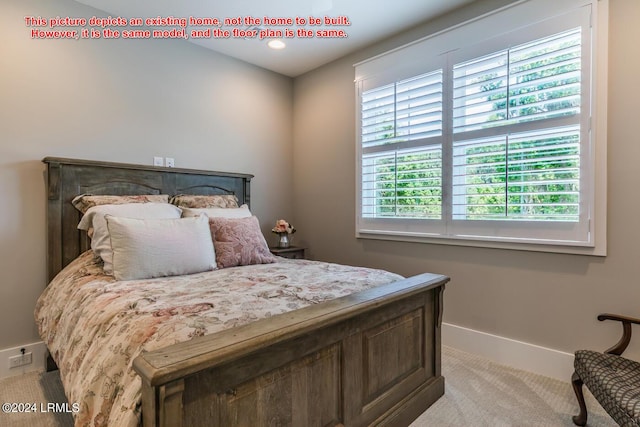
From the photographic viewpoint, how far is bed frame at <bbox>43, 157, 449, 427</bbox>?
949 millimetres

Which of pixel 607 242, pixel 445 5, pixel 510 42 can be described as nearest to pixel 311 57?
pixel 445 5

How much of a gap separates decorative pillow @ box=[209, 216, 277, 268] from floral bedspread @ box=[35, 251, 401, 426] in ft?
0.41

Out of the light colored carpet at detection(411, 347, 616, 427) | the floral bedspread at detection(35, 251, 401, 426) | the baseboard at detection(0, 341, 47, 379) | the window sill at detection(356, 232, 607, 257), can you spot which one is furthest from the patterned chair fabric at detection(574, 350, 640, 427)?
the baseboard at detection(0, 341, 47, 379)

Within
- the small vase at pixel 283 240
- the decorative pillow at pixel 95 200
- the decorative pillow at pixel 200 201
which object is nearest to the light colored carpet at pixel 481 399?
the decorative pillow at pixel 95 200

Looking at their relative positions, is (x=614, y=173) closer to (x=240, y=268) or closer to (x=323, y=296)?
(x=323, y=296)

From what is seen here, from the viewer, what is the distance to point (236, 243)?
2.44 meters

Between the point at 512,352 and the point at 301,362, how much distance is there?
192 cm

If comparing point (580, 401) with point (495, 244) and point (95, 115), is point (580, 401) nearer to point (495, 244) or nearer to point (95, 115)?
point (495, 244)

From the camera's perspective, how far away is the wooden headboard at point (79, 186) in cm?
243

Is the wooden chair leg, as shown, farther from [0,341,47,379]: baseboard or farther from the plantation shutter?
[0,341,47,379]: baseboard

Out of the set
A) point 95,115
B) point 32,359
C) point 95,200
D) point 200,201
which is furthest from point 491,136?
point 32,359

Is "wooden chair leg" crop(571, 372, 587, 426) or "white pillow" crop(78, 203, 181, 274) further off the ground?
"white pillow" crop(78, 203, 181, 274)

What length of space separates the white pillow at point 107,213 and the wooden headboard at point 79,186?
0.30 m

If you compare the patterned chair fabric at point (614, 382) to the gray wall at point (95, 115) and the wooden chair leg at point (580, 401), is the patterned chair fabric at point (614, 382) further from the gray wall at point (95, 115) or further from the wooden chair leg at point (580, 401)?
the gray wall at point (95, 115)
